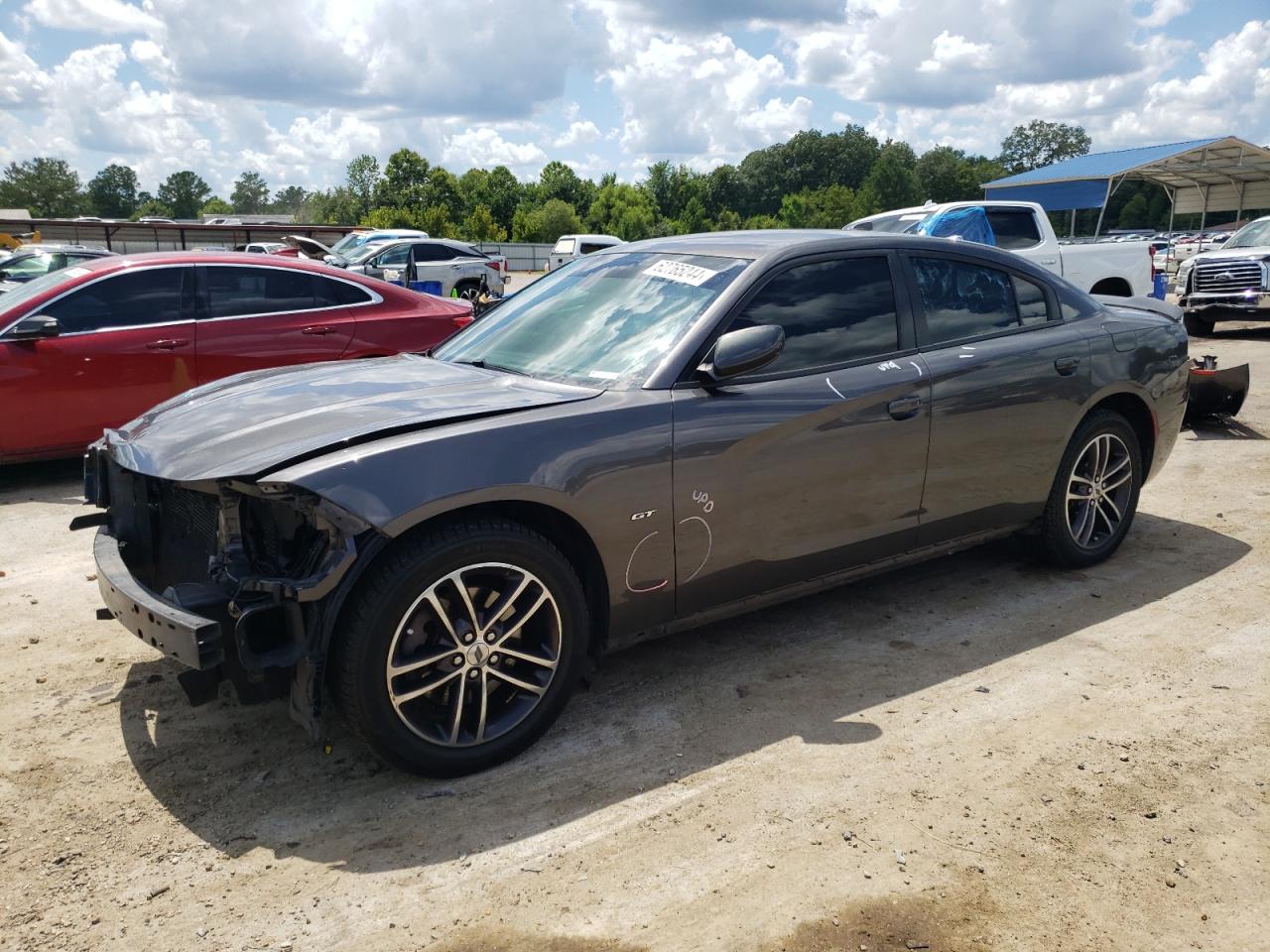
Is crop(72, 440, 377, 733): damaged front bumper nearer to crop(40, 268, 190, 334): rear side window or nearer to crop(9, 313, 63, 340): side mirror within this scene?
crop(9, 313, 63, 340): side mirror

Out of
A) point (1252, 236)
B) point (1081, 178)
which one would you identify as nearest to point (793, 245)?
point (1252, 236)

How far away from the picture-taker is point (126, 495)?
11.6ft

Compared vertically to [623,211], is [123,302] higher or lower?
lower

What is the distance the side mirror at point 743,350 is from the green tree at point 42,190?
119531mm

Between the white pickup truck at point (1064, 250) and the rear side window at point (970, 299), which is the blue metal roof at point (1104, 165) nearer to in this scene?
the white pickup truck at point (1064, 250)

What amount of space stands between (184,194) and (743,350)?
16282 cm

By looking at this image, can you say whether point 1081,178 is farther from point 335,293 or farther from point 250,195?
point 250,195

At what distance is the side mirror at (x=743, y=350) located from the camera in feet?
11.4

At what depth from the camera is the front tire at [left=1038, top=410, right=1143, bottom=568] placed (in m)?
4.88

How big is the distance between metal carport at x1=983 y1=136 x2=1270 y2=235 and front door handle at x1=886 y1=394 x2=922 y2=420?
821 inches

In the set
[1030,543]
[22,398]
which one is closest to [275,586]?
[1030,543]

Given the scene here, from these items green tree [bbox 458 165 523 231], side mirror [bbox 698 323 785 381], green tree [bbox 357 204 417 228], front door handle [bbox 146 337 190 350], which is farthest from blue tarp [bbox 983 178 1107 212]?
green tree [bbox 458 165 523 231]

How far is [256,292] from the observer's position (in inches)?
291

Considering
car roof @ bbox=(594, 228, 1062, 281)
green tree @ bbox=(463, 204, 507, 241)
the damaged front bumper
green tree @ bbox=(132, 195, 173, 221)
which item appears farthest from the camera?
green tree @ bbox=(132, 195, 173, 221)
